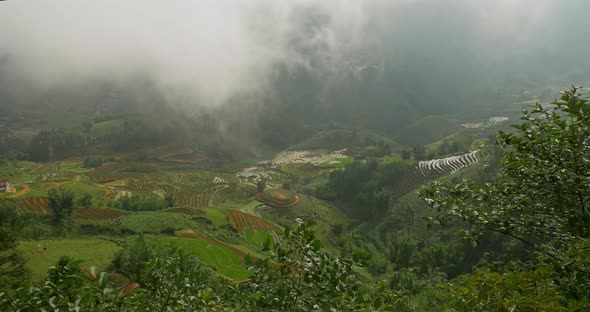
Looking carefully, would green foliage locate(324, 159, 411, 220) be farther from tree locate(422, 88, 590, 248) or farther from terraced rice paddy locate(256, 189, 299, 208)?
tree locate(422, 88, 590, 248)

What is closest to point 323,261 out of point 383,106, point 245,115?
point 245,115

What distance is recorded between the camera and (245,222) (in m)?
51.2

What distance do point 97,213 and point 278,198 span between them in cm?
3743

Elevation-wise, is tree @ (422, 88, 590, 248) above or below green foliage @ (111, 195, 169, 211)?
above

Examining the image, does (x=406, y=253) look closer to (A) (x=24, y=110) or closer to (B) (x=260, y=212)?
(B) (x=260, y=212)

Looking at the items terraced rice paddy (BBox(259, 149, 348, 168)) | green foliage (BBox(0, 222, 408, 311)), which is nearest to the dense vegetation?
green foliage (BBox(0, 222, 408, 311))

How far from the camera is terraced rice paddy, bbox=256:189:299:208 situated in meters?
69.5

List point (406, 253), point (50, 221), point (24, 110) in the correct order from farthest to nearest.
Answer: point (24, 110), point (406, 253), point (50, 221)

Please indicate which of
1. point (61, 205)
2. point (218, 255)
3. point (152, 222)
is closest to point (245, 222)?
point (152, 222)

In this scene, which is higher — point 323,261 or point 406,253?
point 323,261

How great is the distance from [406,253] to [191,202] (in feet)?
141

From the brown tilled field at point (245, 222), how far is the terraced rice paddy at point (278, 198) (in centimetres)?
1509

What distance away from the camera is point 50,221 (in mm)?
35469

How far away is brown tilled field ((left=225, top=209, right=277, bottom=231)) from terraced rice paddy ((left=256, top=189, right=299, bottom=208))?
49.5ft
